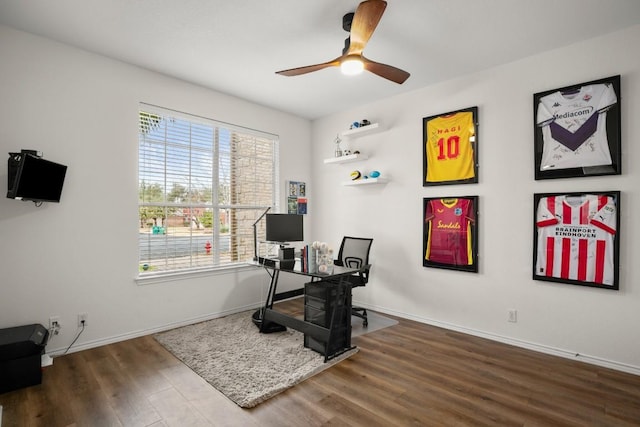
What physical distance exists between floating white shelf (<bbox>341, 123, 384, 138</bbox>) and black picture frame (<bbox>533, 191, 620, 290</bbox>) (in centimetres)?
204

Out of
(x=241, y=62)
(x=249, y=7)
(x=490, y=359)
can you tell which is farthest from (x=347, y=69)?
(x=490, y=359)

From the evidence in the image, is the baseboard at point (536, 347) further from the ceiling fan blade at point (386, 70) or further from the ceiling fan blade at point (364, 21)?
the ceiling fan blade at point (364, 21)

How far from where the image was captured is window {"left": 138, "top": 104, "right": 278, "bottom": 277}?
3.63 metres

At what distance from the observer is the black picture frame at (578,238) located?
9.12 ft

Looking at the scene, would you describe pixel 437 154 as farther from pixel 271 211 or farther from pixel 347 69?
pixel 271 211

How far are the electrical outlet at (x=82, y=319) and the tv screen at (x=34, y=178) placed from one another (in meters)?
1.11

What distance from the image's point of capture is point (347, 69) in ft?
8.70

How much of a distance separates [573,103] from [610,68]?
0.36 m

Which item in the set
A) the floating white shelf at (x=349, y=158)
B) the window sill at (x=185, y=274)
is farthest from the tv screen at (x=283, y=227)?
the floating white shelf at (x=349, y=158)

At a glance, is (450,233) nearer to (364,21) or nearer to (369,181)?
(369,181)

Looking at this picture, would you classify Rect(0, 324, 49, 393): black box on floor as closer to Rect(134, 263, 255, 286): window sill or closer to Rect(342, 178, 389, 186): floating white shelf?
Rect(134, 263, 255, 286): window sill

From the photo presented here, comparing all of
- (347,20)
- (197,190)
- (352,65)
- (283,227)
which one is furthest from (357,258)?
(347,20)

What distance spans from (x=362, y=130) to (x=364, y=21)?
2.31m

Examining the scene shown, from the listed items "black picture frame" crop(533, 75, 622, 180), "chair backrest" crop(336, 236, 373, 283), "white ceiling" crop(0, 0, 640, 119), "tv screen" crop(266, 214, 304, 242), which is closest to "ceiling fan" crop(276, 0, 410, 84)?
"white ceiling" crop(0, 0, 640, 119)
